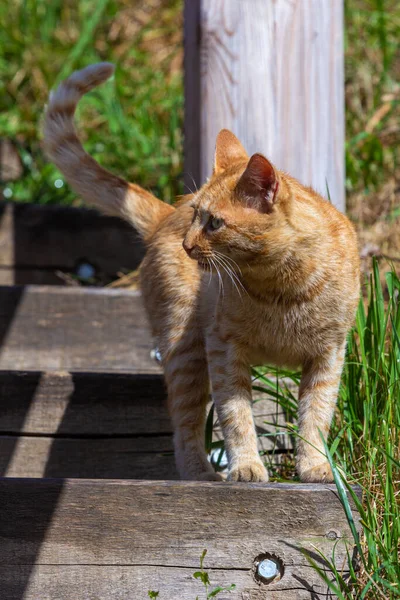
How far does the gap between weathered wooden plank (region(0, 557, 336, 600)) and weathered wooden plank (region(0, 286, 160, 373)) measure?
1287mm

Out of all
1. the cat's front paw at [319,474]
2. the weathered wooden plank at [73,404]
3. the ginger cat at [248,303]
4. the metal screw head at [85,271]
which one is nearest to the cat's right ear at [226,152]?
the ginger cat at [248,303]

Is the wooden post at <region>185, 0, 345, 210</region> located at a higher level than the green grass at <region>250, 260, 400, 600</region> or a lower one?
higher

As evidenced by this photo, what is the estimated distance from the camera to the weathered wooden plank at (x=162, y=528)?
171cm

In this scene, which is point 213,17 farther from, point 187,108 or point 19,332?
point 19,332

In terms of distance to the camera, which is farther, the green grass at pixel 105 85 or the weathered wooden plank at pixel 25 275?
the green grass at pixel 105 85

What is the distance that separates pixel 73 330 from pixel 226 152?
108 centimetres

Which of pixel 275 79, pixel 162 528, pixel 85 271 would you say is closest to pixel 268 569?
pixel 162 528

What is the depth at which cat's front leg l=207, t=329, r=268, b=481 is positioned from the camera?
204 cm

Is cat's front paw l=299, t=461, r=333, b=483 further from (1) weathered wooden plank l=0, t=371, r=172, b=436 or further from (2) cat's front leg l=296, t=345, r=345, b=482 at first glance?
(1) weathered wooden plank l=0, t=371, r=172, b=436

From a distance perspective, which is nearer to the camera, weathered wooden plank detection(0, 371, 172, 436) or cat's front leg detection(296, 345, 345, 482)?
cat's front leg detection(296, 345, 345, 482)

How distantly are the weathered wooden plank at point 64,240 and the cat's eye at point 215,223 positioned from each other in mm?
1642

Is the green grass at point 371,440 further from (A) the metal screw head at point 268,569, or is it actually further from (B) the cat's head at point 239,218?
(B) the cat's head at point 239,218

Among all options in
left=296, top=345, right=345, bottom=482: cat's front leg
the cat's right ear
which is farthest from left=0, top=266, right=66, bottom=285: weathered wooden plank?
left=296, top=345, right=345, bottom=482: cat's front leg

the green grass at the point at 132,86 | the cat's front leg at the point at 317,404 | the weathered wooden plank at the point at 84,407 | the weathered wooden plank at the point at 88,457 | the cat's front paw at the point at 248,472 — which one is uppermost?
the green grass at the point at 132,86
